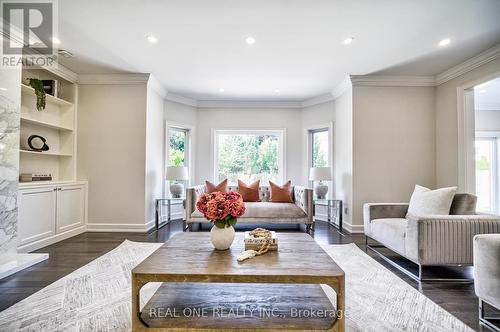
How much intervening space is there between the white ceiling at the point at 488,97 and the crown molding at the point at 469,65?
0.78 m

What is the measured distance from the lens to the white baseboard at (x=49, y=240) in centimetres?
304

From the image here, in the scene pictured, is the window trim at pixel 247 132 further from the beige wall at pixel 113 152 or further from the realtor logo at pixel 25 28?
the realtor logo at pixel 25 28

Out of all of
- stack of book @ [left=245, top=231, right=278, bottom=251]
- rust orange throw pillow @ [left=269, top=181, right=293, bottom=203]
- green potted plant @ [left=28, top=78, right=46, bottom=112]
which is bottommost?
stack of book @ [left=245, top=231, right=278, bottom=251]

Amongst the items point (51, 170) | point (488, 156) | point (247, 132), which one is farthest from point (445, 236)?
point (488, 156)

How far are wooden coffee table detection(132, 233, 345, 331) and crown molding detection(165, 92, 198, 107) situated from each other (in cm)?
395

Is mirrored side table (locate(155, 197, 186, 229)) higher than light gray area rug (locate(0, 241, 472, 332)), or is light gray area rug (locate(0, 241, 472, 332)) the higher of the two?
mirrored side table (locate(155, 197, 186, 229))

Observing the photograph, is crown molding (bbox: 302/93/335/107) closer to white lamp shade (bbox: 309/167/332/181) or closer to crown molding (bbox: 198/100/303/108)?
crown molding (bbox: 198/100/303/108)

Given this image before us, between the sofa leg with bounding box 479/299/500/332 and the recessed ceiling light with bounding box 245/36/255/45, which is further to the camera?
the recessed ceiling light with bounding box 245/36/255/45

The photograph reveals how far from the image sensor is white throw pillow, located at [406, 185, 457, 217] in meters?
2.57

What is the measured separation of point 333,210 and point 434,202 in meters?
2.32

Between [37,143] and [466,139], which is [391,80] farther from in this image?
[37,143]

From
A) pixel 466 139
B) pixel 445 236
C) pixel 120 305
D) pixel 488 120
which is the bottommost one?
pixel 120 305

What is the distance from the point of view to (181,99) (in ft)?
17.4

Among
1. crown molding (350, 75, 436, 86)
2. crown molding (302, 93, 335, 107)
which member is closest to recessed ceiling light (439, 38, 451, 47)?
crown molding (350, 75, 436, 86)
